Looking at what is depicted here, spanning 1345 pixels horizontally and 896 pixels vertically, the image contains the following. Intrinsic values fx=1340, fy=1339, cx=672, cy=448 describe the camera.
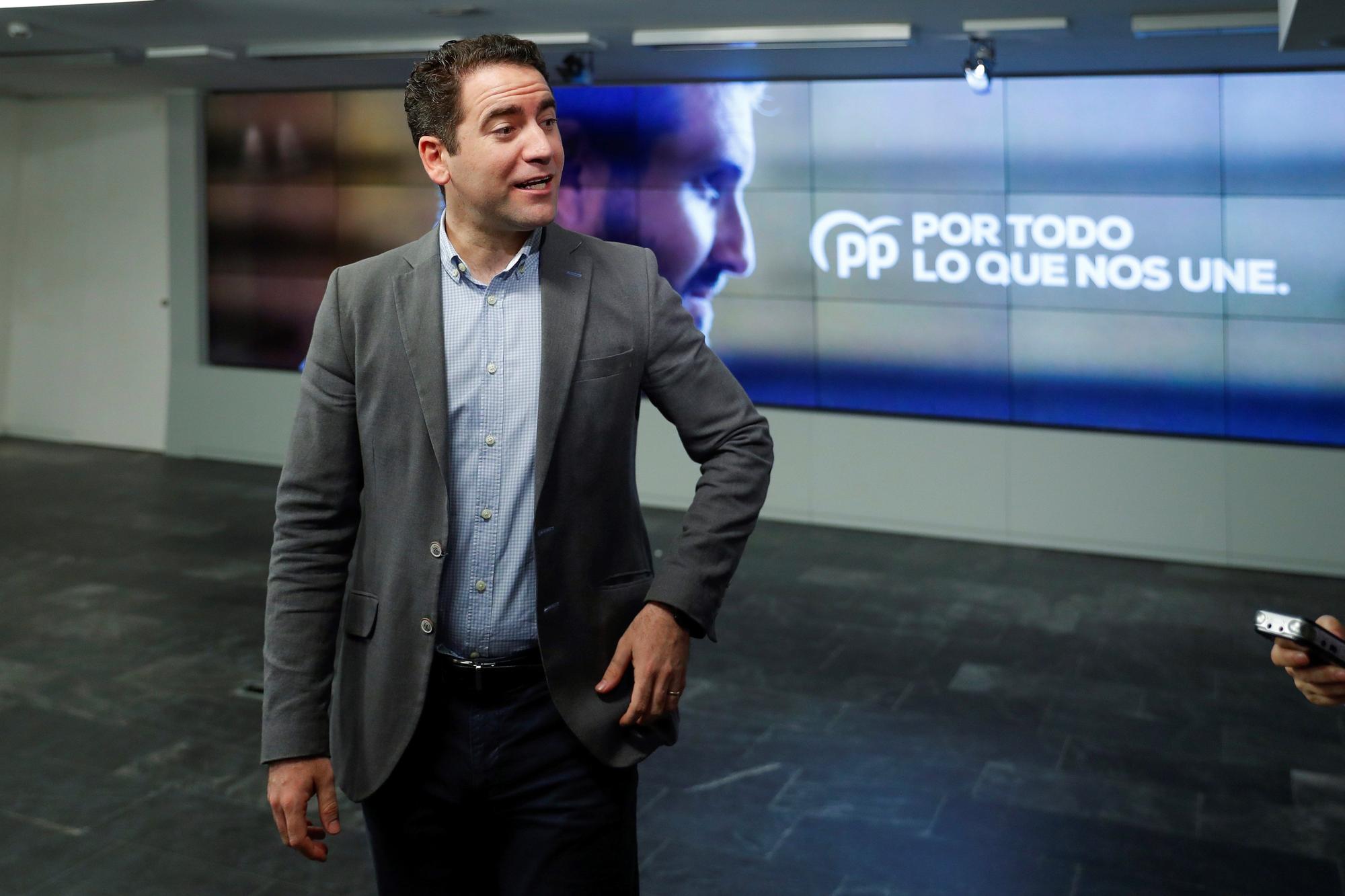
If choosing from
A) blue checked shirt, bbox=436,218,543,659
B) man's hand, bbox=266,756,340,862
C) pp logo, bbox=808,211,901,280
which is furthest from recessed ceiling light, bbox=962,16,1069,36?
man's hand, bbox=266,756,340,862

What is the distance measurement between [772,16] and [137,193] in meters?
6.65

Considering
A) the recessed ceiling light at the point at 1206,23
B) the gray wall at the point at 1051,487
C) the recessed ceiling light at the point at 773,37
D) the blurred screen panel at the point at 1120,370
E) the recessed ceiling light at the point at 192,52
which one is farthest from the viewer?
the recessed ceiling light at the point at 192,52

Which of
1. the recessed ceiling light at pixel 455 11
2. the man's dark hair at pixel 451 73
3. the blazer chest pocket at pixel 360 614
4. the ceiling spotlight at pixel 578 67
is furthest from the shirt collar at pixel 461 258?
the ceiling spotlight at pixel 578 67

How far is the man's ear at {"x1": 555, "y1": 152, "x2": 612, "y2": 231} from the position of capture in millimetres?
8758

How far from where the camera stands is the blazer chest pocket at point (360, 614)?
185 cm

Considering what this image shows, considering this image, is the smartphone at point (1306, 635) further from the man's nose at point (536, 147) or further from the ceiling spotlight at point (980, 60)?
the ceiling spotlight at point (980, 60)

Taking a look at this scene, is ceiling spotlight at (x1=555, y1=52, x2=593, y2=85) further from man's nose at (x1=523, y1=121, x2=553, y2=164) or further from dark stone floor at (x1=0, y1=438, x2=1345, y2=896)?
man's nose at (x1=523, y1=121, x2=553, y2=164)

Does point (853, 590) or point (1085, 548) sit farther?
point (1085, 548)

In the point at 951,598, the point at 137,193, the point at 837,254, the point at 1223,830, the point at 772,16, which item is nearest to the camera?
the point at 1223,830

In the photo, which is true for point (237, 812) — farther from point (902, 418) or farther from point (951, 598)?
point (902, 418)

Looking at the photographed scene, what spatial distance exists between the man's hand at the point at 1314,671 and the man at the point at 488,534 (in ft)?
2.44

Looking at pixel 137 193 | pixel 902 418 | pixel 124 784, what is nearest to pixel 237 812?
pixel 124 784

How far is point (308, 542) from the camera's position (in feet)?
5.99

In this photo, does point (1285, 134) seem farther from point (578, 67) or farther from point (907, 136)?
point (578, 67)
